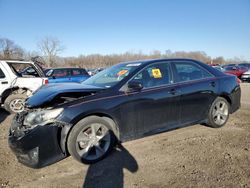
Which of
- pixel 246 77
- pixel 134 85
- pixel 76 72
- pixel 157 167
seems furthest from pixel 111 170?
pixel 246 77

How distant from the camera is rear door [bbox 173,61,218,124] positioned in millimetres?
4668

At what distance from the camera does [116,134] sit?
3953 mm

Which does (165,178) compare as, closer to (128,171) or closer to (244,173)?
(128,171)

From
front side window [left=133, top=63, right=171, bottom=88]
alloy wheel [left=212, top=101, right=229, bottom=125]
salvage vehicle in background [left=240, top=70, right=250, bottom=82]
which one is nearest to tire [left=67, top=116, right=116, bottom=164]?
front side window [left=133, top=63, right=171, bottom=88]

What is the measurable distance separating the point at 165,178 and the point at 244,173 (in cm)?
109

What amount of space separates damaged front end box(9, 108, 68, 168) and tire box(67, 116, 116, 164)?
0.19 metres

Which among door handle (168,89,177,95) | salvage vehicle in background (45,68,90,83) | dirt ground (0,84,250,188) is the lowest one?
dirt ground (0,84,250,188)

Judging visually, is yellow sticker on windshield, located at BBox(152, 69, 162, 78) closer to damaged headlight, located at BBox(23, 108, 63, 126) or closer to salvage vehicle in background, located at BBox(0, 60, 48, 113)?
damaged headlight, located at BBox(23, 108, 63, 126)

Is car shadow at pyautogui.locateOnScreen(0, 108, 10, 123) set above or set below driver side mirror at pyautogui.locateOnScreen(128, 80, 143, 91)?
below

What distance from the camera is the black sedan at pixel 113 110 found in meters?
3.44

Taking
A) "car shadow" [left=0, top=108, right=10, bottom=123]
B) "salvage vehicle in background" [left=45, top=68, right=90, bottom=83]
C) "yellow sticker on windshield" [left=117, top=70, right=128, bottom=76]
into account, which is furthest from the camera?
"salvage vehicle in background" [left=45, top=68, right=90, bottom=83]

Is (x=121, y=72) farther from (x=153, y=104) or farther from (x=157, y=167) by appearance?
(x=157, y=167)

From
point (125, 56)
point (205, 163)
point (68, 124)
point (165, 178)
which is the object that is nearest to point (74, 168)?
point (68, 124)

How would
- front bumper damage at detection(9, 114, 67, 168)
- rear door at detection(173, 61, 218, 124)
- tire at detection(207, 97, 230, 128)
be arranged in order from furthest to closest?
tire at detection(207, 97, 230, 128), rear door at detection(173, 61, 218, 124), front bumper damage at detection(9, 114, 67, 168)
